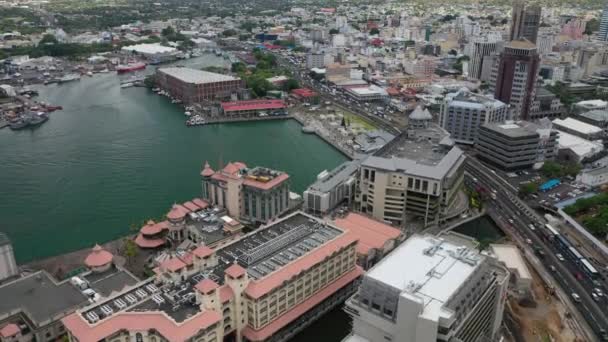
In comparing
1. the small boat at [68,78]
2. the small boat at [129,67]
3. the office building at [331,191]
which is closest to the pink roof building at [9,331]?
the office building at [331,191]

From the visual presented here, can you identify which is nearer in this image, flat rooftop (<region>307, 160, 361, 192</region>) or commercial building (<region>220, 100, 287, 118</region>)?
flat rooftop (<region>307, 160, 361, 192</region>)

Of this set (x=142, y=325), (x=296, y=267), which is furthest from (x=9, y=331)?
(x=296, y=267)

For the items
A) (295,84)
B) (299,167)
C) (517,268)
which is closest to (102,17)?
(295,84)

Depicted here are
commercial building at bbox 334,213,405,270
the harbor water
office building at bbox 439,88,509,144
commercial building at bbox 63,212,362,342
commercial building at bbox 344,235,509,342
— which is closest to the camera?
commercial building at bbox 344,235,509,342

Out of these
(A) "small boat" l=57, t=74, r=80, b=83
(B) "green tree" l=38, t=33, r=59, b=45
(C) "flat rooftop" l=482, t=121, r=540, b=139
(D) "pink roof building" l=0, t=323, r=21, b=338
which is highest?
(B) "green tree" l=38, t=33, r=59, b=45

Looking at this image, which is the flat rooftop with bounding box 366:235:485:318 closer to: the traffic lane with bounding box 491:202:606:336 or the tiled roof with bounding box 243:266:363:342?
the tiled roof with bounding box 243:266:363:342

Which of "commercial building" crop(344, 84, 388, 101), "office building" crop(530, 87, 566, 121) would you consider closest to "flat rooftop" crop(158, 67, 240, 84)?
"commercial building" crop(344, 84, 388, 101)

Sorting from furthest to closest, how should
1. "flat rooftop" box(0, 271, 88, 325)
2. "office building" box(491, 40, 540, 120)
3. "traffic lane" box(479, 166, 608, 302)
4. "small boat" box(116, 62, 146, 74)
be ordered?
"small boat" box(116, 62, 146, 74), "office building" box(491, 40, 540, 120), "traffic lane" box(479, 166, 608, 302), "flat rooftop" box(0, 271, 88, 325)
